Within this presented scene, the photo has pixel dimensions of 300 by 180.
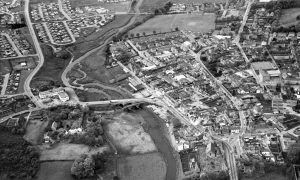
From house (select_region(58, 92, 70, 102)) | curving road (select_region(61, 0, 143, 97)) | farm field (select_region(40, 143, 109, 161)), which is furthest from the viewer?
curving road (select_region(61, 0, 143, 97))

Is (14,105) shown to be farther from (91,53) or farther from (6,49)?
(6,49)

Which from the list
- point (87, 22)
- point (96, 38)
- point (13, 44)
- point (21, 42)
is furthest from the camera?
point (87, 22)

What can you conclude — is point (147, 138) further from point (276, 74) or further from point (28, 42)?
point (28, 42)

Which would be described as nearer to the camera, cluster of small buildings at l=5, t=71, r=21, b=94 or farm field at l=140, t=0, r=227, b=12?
cluster of small buildings at l=5, t=71, r=21, b=94

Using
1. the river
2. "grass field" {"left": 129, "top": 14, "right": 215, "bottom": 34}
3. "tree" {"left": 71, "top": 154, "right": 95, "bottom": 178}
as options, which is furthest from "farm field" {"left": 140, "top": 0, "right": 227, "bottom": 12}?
"tree" {"left": 71, "top": 154, "right": 95, "bottom": 178}

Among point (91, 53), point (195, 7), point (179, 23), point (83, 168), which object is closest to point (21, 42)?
point (91, 53)

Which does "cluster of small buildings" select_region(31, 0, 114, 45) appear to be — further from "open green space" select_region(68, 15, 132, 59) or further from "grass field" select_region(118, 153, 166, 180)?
"grass field" select_region(118, 153, 166, 180)

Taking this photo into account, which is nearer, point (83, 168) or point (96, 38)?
point (83, 168)
